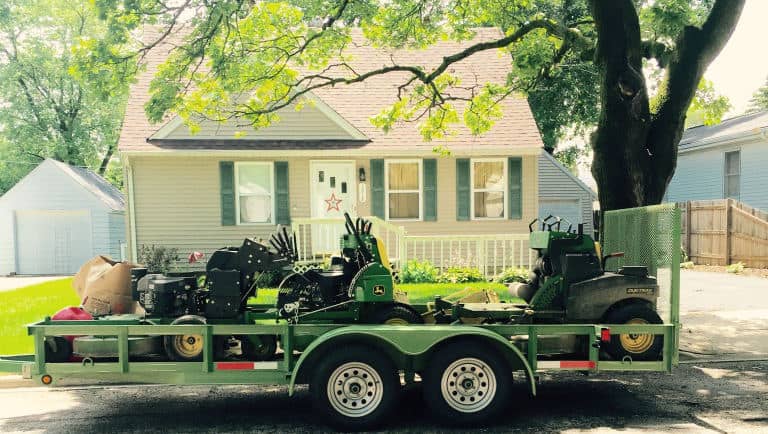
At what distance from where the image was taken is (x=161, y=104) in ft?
31.7

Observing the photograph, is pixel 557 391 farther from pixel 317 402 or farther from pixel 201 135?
pixel 201 135

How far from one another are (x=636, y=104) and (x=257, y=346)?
20.3 feet

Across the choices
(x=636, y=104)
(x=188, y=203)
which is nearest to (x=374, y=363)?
(x=636, y=104)

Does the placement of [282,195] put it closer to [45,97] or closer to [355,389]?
[355,389]

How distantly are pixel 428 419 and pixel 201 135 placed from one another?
11642mm

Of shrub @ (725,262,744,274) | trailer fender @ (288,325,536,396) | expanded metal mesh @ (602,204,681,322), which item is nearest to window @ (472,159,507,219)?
shrub @ (725,262,744,274)

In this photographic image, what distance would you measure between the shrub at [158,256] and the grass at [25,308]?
187cm

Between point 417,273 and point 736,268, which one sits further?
point 736,268

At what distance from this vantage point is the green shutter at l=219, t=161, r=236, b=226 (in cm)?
1546

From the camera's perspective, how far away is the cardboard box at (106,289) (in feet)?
22.5

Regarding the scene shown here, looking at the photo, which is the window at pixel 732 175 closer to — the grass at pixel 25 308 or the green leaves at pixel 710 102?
the green leaves at pixel 710 102

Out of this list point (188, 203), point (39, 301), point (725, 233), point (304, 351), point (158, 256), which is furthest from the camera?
point (725, 233)

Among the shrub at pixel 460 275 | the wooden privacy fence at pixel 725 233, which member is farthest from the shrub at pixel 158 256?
the wooden privacy fence at pixel 725 233

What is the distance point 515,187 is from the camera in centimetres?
1608
